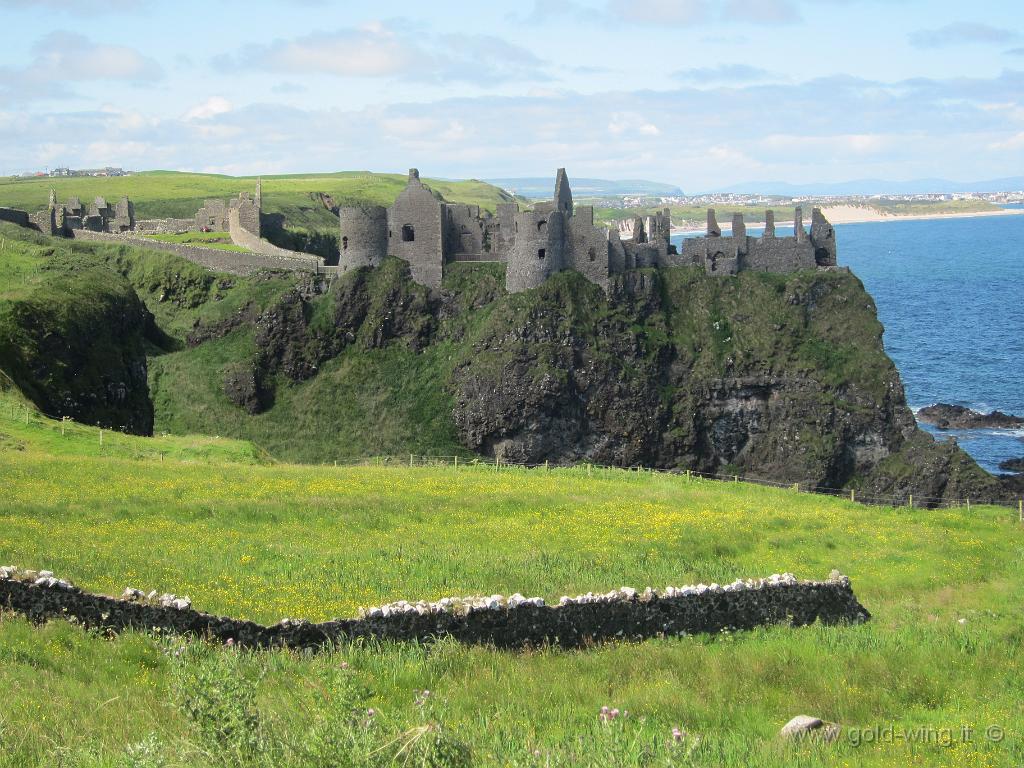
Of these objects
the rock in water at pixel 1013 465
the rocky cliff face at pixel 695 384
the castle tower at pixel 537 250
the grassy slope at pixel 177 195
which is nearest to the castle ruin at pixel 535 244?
the castle tower at pixel 537 250

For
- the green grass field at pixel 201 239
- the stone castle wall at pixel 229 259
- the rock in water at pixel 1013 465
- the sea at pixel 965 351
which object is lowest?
the rock in water at pixel 1013 465

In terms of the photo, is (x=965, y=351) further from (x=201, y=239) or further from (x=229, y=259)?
(x=201, y=239)

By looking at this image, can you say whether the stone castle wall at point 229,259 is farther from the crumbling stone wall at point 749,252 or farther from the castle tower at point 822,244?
the castle tower at point 822,244

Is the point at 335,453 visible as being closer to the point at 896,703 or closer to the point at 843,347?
the point at 843,347

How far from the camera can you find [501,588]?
23.8 metres

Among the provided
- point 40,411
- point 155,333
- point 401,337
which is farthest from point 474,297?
point 40,411

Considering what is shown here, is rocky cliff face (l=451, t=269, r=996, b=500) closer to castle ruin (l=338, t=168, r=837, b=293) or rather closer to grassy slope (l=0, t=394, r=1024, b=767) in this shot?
castle ruin (l=338, t=168, r=837, b=293)

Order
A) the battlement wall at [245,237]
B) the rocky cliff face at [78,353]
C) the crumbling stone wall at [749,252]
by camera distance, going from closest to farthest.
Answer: the rocky cliff face at [78,353]
the crumbling stone wall at [749,252]
the battlement wall at [245,237]

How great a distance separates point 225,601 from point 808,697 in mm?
10266

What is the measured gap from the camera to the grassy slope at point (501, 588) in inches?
582

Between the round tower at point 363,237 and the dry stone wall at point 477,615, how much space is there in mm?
60468

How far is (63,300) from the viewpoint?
5494 centimetres

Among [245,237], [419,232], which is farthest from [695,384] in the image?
[245,237]

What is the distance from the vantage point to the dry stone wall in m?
18.2
